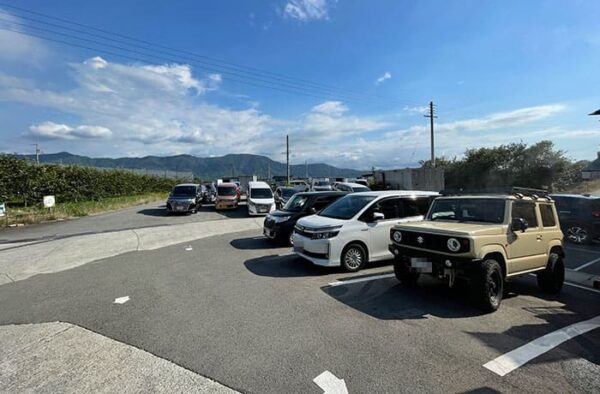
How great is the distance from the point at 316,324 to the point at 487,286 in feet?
8.21

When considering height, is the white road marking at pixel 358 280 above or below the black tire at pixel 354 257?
below

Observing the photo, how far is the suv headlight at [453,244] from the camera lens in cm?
495

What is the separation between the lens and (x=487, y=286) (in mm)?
4859

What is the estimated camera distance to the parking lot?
11.0 ft

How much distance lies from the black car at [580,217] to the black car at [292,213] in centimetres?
751

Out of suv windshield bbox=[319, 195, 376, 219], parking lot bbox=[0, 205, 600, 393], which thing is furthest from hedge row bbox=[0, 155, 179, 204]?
suv windshield bbox=[319, 195, 376, 219]

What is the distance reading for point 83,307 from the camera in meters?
5.43

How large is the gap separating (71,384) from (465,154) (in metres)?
35.5

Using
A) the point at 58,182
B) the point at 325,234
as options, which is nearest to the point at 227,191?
the point at 58,182

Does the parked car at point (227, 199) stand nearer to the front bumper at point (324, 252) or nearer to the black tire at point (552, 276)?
the front bumper at point (324, 252)

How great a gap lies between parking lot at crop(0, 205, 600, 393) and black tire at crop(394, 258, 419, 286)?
0.67 feet

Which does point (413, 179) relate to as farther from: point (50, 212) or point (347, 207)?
point (50, 212)

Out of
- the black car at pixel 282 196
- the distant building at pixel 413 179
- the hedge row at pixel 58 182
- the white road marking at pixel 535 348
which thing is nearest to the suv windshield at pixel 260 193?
the black car at pixel 282 196

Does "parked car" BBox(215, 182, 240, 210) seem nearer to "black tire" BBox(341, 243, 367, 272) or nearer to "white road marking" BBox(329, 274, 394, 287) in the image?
"black tire" BBox(341, 243, 367, 272)
